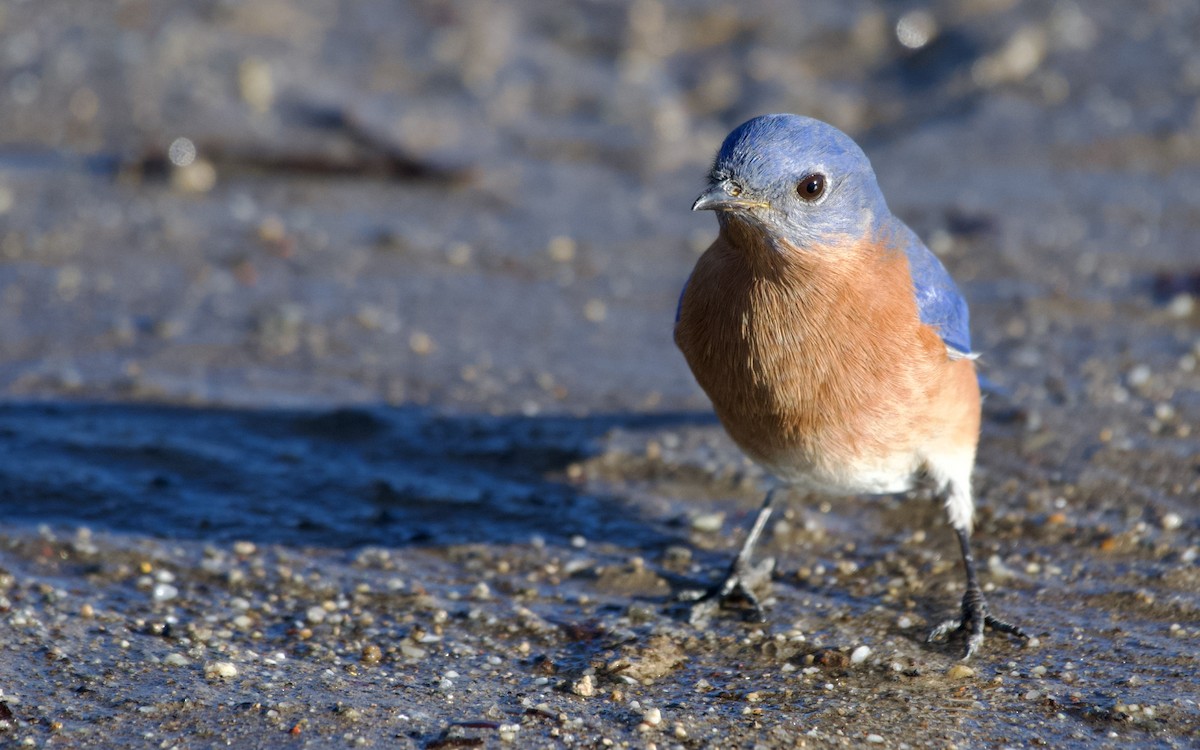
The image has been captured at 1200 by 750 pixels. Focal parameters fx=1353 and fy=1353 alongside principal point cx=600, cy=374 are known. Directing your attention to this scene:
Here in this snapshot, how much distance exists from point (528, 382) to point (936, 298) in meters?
2.59

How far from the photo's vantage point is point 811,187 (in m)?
4.57

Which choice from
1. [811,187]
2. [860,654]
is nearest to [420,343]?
[811,187]

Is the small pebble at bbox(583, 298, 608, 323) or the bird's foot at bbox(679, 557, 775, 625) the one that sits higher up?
the small pebble at bbox(583, 298, 608, 323)

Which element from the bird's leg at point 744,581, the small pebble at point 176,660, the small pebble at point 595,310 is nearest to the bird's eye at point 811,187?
the bird's leg at point 744,581

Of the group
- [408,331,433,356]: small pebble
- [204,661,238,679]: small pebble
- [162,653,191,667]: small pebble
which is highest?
[408,331,433,356]: small pebble

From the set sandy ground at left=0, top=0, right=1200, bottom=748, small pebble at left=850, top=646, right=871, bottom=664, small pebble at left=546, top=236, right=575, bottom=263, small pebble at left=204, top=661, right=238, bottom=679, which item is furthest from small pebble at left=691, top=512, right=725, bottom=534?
small pebble at left=546, top=236, right=575, bottom=263

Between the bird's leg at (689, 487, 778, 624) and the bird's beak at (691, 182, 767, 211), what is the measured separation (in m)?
1.43

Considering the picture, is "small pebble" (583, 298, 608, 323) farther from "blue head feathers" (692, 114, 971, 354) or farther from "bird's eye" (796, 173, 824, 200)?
"bird's eye" (796, 173, 824, 200)

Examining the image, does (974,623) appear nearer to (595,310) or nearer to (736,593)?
(736,593)

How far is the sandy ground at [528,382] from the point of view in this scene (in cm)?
458

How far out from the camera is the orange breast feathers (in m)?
4.75

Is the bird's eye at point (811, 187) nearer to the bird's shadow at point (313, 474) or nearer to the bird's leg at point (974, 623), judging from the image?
the bird's leg at point (974, 623)

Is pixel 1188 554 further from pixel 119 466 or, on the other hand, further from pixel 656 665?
pixel 119 466

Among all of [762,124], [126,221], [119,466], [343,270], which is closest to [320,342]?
[343,270]
